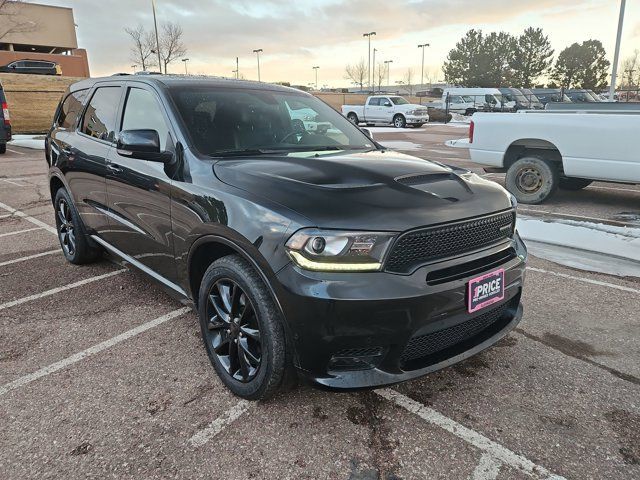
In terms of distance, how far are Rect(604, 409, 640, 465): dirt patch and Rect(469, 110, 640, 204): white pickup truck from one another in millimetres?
4825

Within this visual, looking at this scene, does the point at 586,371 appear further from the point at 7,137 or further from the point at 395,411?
the point at 7,137

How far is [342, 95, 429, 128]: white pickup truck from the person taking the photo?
85.1 ft

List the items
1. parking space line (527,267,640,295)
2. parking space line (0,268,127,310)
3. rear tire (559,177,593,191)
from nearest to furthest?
1. parking space line (0,268,127,310)
2. parking space line (527,267,640,295)
3. rear tire (559,177,593,191)

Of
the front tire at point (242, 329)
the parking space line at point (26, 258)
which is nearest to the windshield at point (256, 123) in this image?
the front tire at point (242, 329)

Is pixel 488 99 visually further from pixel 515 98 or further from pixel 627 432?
pixel 627 432

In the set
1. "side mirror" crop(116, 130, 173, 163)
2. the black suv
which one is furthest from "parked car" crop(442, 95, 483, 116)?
"side mirror" crop(116, 130, 173, 163)

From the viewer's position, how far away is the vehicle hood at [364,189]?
7.29 feet

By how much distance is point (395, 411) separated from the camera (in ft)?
8.54

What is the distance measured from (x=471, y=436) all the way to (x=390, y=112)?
25814mm

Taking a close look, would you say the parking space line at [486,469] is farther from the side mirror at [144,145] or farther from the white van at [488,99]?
the white van at [488,99]

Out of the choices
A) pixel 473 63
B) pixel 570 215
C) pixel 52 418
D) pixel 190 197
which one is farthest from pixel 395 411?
pixel 473 63

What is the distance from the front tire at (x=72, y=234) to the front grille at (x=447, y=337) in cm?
345

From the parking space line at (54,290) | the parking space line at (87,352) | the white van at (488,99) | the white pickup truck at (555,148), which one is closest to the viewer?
the parking space line at (87,352)

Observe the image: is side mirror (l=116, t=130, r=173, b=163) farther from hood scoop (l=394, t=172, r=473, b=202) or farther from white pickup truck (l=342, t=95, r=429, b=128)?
white pickup truck (l=342, t=95, r=429, b=128)
